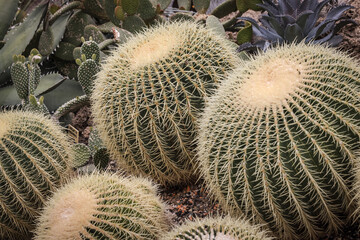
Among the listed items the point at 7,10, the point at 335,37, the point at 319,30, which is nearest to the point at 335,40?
the point at 335,37

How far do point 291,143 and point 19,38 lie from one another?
2434mm

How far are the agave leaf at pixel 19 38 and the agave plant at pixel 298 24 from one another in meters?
1.57

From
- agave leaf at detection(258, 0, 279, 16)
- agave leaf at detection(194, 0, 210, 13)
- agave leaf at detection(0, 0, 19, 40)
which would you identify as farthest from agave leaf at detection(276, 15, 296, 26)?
agave leaf at detection(0, 0, 19, 40)

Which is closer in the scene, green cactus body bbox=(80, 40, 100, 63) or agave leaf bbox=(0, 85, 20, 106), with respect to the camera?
green cactus body bbox=(80, 40, 100, 63)

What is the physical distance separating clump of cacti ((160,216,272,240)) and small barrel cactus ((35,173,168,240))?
22cm

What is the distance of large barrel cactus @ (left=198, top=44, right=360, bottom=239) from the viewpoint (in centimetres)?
167

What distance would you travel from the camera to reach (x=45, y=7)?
Answer: 11.6 ft

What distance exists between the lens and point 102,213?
1792mm

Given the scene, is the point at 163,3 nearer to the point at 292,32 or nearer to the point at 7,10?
the point at 7,10

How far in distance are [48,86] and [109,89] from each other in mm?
1171

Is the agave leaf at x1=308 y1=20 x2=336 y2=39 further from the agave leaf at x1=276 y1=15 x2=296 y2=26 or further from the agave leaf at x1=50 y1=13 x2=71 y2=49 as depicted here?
the agave leaf at x1=50 y1=13 x2=71 y2=49

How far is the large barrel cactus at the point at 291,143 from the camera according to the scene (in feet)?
5.47

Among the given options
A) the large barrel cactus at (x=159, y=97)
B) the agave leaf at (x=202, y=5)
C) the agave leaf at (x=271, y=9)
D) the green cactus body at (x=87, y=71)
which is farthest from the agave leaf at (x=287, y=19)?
the green cactus body at (x=87, y=71)

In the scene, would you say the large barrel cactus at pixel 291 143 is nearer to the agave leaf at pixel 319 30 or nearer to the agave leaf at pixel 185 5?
the agave leaf at pixel 319 30
